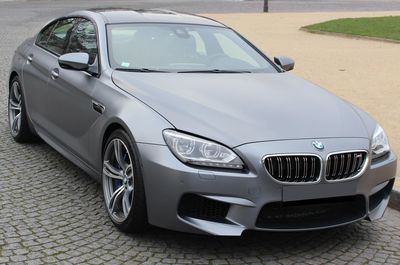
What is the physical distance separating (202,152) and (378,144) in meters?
1.35

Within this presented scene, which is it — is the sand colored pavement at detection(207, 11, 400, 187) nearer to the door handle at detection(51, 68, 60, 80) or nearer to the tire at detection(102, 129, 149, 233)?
the tire at detection(102, 129, 149, 233)

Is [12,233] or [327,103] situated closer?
[12,233]

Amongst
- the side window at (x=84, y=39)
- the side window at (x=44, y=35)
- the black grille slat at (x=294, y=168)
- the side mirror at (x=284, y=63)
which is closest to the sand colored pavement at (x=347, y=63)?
the side mirror at (x=284, y=63)

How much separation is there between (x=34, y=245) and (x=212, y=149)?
4.57 feet

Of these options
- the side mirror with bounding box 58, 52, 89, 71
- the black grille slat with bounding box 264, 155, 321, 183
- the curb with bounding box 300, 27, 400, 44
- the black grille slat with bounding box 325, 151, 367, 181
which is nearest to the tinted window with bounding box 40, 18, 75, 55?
the side mirror with bounding box 58, 52, 89, 71

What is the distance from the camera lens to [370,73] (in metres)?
11.8

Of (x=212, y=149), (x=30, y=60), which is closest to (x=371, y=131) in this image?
(x=212, y=149)

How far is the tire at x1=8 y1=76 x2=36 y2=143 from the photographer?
6.34m

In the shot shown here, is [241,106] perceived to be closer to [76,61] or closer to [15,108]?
[76,61]

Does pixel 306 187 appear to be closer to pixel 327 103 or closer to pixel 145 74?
pixel 327 103

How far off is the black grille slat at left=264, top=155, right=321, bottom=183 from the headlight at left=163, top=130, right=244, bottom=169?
0.64 feet

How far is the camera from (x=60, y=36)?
5.95 metres

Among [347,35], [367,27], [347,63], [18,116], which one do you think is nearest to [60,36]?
[18,116]

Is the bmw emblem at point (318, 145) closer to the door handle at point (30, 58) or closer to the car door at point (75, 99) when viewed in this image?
the car door at point (75, 99)
